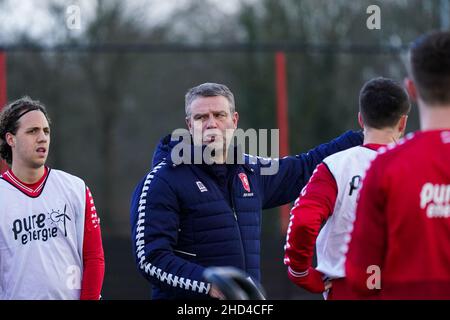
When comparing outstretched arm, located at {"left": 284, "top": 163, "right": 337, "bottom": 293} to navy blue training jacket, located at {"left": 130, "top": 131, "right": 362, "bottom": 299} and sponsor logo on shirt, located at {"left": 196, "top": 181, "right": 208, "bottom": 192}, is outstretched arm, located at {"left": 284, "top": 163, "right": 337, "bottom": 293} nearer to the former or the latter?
navy blue training jacket, located at {"left": 130, "top": 131, "right": 362, "bottom": 299}

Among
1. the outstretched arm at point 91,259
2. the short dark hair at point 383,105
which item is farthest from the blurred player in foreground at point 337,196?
the outstretched arm at point 91,259

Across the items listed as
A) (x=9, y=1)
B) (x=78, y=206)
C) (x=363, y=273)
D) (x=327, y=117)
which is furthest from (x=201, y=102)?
(x=9, y=1)

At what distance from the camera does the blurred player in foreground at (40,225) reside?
3.65m

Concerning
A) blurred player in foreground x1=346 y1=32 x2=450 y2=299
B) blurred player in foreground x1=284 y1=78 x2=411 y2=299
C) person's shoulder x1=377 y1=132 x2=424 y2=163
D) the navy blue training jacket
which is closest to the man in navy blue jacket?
the navy blue training jacket

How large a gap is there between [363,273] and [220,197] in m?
1.36

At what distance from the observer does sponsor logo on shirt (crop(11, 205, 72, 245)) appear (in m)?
3.67

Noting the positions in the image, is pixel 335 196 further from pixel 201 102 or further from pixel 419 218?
pixel 419 218

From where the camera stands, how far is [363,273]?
7.98 ft

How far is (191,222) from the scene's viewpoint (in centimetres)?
363

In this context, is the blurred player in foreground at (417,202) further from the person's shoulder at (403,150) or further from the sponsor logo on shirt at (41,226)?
the sponsor logo on shirt at (41,226)

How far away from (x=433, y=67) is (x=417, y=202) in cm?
40

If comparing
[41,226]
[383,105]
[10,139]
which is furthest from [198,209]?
[10,139]

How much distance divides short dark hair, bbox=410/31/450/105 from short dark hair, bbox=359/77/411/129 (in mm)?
1011

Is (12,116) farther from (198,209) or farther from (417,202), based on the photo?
(417,202)
